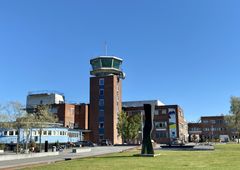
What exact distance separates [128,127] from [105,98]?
1215cm

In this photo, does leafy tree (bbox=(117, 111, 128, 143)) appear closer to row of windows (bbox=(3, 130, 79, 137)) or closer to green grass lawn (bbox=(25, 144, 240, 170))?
row of windows (bbox=(3, 130, 79, 137))

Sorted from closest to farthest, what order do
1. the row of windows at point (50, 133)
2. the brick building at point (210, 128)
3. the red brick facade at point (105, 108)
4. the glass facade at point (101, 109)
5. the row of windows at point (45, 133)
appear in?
the row of windows at point (45, 133), the row of windows at point (50, 133), the red brick facade at point (105, 108), the glass facade at point (101, 109), the brick building at point (210, 128)

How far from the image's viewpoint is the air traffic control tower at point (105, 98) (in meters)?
91.9

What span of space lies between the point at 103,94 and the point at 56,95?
16.0m

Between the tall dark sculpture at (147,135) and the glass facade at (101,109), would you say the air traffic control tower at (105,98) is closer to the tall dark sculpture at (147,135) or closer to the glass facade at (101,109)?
the glass facade at (101,109)

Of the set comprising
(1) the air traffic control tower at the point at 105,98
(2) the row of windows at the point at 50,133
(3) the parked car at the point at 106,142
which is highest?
(1) the air traffic control tower at the point at 105,98

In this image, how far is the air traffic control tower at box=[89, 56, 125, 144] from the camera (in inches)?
3620

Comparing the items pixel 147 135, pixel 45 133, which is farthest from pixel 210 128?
pixel 147 135

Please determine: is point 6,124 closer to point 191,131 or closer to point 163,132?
point 163,132

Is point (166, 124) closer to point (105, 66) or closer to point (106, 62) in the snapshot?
point (105, 66)

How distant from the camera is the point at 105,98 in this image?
3693 inches

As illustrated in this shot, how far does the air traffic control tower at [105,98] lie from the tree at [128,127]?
3232 mm

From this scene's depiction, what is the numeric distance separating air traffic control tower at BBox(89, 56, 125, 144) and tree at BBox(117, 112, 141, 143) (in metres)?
3.23

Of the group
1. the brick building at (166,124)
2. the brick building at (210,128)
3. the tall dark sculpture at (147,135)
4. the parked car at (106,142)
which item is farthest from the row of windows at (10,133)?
the brick building at (210,128)
